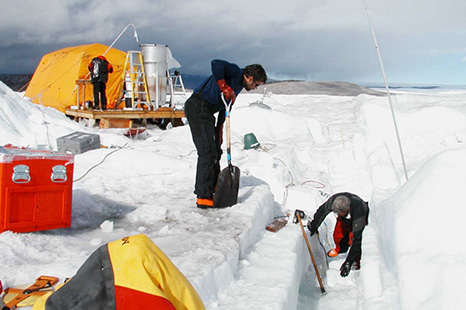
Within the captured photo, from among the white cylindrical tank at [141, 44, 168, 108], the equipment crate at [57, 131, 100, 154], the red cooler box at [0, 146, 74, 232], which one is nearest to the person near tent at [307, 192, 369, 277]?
the red cooler box at [0, 146, 74, 232]

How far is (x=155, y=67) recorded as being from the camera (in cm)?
1272

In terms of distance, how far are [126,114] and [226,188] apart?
26.4 ft

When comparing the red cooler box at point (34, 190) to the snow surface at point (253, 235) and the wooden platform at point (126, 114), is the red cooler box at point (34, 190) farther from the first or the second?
the wooden platform at point (126, 114)

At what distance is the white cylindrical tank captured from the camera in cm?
1263

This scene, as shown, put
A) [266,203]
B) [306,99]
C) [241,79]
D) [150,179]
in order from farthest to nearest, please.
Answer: [306,99] < [150,179] < [266,203] < [241,79]

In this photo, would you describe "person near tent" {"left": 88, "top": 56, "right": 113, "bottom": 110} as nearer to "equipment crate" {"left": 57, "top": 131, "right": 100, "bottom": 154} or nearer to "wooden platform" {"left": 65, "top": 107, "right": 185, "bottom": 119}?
"wooden platform" {"left": 65, "top": 107, "right": 185, "bottom": 119}

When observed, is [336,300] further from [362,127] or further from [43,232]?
[362,127]

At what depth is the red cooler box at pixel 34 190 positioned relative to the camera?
9.59 ft

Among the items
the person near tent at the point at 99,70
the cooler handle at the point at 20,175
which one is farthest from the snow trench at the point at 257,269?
the person near tent at the point at 99,70

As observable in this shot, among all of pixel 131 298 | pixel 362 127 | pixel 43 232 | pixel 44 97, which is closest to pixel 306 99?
pixel 362 127

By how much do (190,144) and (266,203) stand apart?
15.0 ft

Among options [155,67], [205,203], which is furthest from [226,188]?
[155,67]

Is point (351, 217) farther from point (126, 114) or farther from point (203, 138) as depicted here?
point (126, 114)

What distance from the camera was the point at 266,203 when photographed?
4.66m
